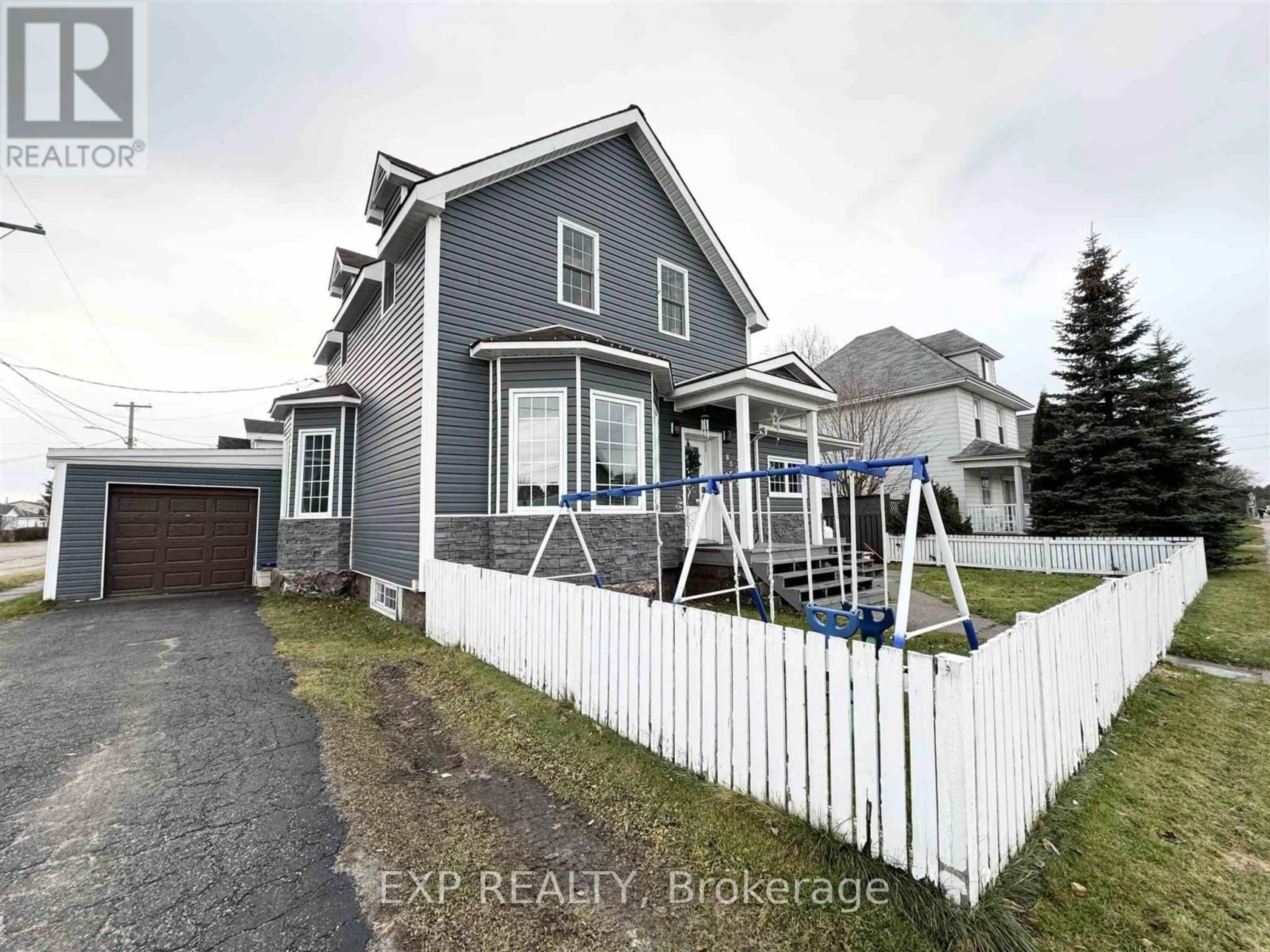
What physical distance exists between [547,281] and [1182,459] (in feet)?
60.0

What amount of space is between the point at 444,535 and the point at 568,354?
351 cm

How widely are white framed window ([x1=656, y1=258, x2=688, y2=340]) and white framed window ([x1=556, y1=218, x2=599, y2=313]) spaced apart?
67.8 inches

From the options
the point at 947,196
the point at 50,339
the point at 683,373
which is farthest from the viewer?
the point at 50,339

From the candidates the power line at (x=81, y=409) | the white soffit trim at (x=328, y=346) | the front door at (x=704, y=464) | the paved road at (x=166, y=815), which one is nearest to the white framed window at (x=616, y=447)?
Result: the front door at (x=704, y=464)

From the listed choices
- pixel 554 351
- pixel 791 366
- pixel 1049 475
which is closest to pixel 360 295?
pixel 554 351

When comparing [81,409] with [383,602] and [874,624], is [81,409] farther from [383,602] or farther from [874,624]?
[874,624]

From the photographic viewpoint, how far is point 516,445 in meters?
8.32

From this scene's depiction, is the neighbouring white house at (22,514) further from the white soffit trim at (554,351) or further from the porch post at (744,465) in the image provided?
the porch post at (744,465)

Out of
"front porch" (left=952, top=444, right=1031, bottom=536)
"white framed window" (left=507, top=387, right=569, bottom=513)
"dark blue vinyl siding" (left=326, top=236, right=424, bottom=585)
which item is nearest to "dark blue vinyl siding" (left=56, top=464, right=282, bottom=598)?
"dark blue vinyl siding" (left=326, top=236, right=424, bottom=585)

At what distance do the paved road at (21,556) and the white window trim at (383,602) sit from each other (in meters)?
12.1

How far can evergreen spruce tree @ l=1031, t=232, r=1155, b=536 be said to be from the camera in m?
15.0

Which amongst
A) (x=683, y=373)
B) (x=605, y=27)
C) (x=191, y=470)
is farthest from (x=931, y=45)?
(x=191, y=470)

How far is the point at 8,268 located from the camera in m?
14.1

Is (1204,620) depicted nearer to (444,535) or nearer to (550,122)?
(444,535)
